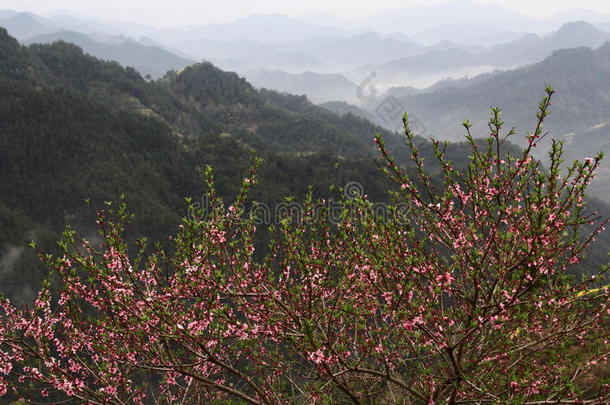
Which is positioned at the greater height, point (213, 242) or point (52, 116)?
point (213, 242)

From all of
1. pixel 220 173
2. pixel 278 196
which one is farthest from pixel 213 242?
pixel 220 173

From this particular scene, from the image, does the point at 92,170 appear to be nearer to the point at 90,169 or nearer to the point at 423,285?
the point at 90,169

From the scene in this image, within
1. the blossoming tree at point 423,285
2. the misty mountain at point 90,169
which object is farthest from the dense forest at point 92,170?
the blossoming tree at point 423,285

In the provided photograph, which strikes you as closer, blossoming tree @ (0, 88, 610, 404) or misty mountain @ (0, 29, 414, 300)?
blossoming tree @ (0, 88, 610, 404)

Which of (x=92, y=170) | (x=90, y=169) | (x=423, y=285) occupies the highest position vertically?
(x=423, y=285)

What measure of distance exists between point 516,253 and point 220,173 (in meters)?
121

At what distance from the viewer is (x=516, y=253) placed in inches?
269

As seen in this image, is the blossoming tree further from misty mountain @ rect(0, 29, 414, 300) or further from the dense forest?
the dense forest

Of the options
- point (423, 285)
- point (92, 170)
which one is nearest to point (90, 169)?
point (92, 170)

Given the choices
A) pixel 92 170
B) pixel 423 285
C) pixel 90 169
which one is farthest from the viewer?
pixel 90 169

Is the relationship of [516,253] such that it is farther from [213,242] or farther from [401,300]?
[213,242]

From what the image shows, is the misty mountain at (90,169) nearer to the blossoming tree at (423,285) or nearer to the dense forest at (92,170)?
the dense forest at (92,170)

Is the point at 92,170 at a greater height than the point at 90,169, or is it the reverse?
the point at 90,169

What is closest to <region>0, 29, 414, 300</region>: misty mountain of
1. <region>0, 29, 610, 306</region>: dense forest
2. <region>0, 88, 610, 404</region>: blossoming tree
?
<region>0, 29, 610, 306</region>: dense forest
